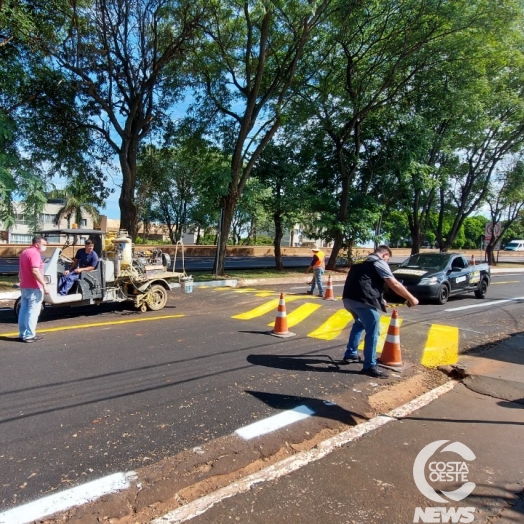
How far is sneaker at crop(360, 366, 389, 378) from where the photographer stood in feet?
19.4

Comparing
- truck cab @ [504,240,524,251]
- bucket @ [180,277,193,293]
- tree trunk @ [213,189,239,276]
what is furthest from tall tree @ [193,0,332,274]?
truck cab @ [504,240,524,251]

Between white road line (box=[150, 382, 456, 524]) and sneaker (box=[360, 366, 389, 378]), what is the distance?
2.29 ft

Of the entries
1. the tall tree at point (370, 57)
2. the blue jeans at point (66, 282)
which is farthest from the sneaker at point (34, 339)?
the tall tree at point (370, 57)

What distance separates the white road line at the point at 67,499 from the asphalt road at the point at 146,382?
0.29 feet

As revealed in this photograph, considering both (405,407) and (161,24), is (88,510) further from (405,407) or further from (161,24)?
(161,24)

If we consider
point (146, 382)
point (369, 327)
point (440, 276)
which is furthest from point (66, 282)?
point (440, 276)

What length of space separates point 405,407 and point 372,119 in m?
19.4

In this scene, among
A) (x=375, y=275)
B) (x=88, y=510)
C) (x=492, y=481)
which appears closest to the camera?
(x=88, y=510)

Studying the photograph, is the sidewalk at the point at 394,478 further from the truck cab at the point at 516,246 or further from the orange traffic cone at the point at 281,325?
the truck cab at the point at 516,246

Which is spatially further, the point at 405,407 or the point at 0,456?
the point at 405,407

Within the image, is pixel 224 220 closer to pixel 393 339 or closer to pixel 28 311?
pixel 28 311

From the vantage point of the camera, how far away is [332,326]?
30.0 feet

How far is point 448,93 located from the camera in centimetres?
2034

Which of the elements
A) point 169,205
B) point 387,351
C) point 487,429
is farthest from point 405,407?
point 169,205
